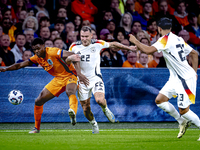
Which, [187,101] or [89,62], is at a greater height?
[89,62]

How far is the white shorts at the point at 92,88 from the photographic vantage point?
727 cm

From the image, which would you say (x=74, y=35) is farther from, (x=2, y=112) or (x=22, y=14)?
(x=2, y=112)

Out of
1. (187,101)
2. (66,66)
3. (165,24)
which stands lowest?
(187,101)

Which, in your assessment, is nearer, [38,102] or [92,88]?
[92,88]

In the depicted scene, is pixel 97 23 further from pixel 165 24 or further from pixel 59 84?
pixel 165 24

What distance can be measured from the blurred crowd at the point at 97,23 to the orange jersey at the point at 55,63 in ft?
7.67

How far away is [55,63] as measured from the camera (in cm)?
770

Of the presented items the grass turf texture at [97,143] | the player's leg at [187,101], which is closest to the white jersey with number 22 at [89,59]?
the grass turf texture at [97,143]

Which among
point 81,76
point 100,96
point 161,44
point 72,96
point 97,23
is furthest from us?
point 97,23

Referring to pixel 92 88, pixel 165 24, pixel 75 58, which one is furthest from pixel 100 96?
pixel 165 24

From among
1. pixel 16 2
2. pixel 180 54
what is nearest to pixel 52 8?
pixel 16 2

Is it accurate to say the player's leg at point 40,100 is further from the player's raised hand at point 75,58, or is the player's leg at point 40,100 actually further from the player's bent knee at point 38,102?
the player's raised hand at point 75,58

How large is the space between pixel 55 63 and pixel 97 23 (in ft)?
16.9

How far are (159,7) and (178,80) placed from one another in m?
7.65
